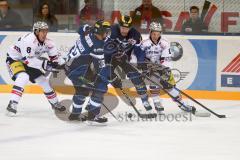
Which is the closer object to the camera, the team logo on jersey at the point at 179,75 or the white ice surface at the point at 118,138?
→ the white ice surface at the point at 118,138

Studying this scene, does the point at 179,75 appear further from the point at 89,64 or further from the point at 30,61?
the point at 30,61

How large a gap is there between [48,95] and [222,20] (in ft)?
8.52

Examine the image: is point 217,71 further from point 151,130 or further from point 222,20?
point 151,130

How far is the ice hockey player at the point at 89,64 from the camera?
18.4ft

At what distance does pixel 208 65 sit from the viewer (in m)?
7.51

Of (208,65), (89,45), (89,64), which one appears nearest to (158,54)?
(89,64)

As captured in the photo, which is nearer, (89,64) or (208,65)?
(89,64)

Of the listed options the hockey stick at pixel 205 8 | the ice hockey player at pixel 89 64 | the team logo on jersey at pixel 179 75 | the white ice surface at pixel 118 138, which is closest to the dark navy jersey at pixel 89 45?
the ice hockey player at pixel 89 64

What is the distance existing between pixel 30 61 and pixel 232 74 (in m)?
2.66

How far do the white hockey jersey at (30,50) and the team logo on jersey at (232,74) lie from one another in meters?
2.34

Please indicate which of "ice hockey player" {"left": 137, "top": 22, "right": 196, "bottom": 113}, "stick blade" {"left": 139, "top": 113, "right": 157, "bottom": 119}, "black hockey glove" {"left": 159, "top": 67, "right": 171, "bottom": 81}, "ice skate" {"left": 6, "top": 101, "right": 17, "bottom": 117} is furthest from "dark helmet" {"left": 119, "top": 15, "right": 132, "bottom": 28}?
"ice skate" {"left": 6, "top": 101, "right": 17, "bottom": 117}

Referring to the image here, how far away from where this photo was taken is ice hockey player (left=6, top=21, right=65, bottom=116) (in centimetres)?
606

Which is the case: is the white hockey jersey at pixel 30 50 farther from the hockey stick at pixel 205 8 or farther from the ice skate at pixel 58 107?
the hockey stick at pixel 205 8

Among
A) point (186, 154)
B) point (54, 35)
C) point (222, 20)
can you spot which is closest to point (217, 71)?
point (222, 20)
